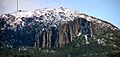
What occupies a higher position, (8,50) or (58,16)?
(58,16)

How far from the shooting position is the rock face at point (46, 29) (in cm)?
1157

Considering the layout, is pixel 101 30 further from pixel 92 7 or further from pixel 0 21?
pixel 0 21

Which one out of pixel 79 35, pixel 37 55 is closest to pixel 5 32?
pixel 37 55

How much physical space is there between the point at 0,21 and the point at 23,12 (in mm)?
700

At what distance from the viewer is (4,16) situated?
11.7 meters

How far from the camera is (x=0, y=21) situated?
11.6m

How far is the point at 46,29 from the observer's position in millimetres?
12016

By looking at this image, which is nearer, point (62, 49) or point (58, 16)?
point (62, 49)

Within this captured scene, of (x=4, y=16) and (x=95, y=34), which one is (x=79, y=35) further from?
(x=4, y=16)

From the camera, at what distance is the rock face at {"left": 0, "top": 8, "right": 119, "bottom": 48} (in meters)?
11.6

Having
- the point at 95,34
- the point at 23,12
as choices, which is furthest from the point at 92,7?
the point at 23,12

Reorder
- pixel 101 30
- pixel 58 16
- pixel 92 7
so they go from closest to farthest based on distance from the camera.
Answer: pixel 92 7 < pixel 101 30 < pixel 58 16

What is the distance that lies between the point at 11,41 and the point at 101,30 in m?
2.61

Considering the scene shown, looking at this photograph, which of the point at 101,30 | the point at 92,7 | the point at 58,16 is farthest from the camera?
the point at 58,16
